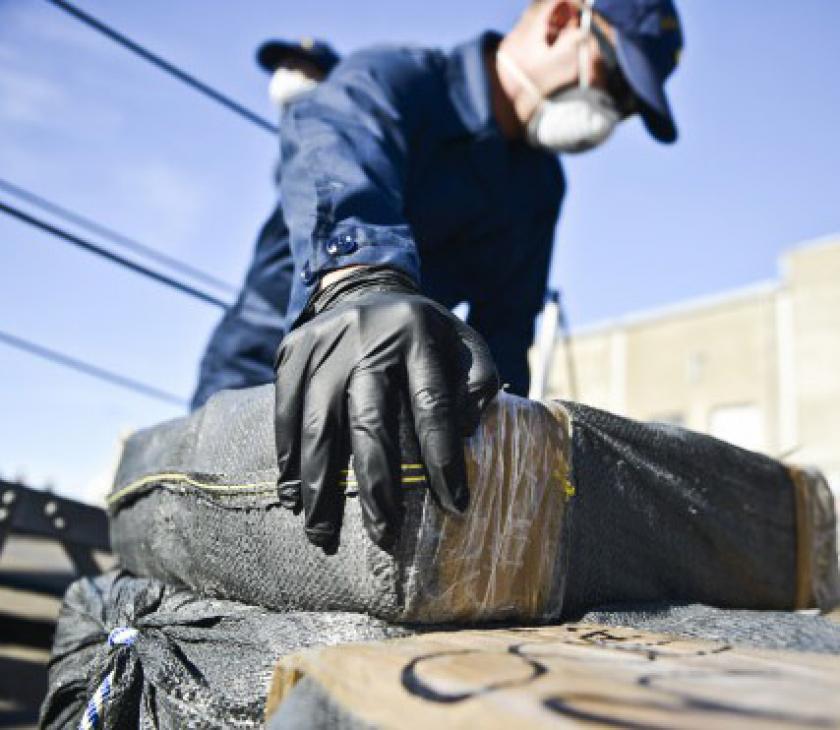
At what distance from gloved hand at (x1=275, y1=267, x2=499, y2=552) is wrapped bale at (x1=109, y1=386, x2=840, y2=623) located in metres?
0.03

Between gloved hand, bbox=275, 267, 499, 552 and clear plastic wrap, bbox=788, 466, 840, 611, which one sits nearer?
gloved hand, bbox=275, 267, 499, 552

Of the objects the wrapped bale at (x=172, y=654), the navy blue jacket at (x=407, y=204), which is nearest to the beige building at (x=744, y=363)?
the navy blue jacket at (x=407, y=204)

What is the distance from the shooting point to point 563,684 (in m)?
0.53

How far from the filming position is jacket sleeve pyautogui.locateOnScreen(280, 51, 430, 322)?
1.01 meters

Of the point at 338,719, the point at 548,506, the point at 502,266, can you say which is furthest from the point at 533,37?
the point at 338,719

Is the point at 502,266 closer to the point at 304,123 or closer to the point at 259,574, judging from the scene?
the point at 304,123

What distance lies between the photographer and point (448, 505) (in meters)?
0.81

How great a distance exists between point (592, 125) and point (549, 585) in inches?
46.0

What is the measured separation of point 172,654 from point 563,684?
1.98ft

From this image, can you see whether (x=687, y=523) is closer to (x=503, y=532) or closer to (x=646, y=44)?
(x=503, y=532)

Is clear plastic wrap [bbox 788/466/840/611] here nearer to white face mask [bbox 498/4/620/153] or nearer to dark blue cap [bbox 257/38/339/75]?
white face mask [bbox 498/4/620/153]

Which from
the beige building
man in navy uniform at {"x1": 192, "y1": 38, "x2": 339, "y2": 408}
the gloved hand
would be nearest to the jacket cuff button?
the gloved hand

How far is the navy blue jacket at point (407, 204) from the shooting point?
1064 mm

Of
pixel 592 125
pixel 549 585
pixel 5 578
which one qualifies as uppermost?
pixel 592 125
